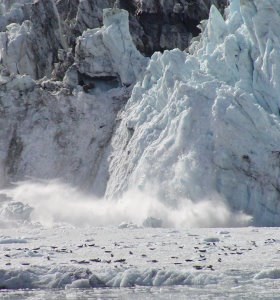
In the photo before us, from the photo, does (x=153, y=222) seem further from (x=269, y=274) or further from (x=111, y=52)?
(x=269, y=274)

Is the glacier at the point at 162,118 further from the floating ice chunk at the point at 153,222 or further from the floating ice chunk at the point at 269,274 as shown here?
the floating ice chunk at the point at 269,274

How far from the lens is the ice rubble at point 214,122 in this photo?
1394 inches

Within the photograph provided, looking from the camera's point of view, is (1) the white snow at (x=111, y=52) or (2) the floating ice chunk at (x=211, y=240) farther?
(1) the white snow at (x=111, y=52)

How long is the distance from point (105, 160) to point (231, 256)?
57.5 feet

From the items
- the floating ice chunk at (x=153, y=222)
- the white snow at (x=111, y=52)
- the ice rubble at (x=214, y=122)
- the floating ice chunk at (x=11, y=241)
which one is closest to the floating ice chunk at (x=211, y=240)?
the floating ice chunk at (x=11, y=241)

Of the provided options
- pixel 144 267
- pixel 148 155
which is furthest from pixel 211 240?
pixel 148 155

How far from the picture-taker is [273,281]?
21391mm

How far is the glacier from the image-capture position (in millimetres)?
35562

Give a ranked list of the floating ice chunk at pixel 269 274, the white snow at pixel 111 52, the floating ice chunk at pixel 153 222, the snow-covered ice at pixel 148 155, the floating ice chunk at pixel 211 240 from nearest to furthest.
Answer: the floating ice chunk at pixel 269 274, the snow-covered ice at pixel 148 155, the floating ice chunk at pixel 211 240, the floating ice chunk at pixel 153 222, the white snow at pixel 111 52

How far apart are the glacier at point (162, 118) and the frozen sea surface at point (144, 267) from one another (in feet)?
19.6

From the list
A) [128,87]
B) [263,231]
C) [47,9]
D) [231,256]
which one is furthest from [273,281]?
[47,9]

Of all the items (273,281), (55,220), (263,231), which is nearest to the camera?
(273,281)

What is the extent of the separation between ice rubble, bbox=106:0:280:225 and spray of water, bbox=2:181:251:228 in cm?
49

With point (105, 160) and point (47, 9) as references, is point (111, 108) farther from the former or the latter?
point (47, 9)
